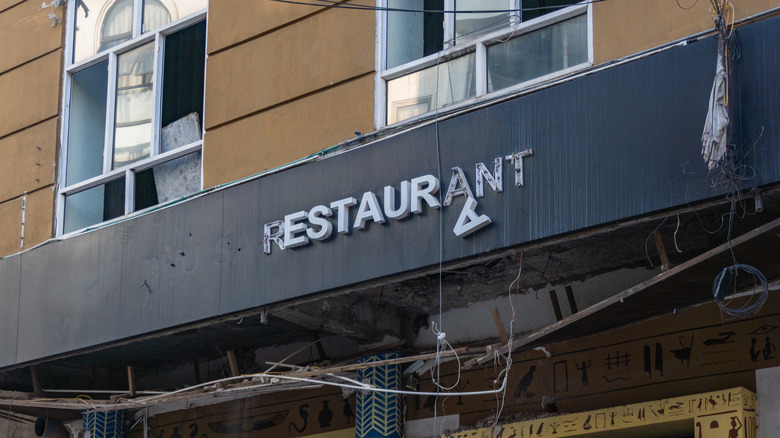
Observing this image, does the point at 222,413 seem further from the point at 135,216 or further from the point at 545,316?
the point at 545,316

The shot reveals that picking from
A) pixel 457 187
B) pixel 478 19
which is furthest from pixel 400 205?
pixel 478 19

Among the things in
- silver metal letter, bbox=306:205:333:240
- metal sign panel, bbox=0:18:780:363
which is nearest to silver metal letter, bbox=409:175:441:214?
metal sign panel, bbox=0:18:780:363

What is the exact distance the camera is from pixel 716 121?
6273 mm

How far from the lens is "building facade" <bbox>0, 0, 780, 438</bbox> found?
6.89 meters

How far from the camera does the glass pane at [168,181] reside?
399 inches

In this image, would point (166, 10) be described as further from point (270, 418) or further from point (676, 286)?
point (676, 286)

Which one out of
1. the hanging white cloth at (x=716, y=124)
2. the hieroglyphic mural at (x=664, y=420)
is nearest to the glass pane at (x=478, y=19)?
the hanging white cloth at (x=716, y=124)

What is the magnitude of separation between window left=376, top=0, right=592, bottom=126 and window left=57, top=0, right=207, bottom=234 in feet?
6.89

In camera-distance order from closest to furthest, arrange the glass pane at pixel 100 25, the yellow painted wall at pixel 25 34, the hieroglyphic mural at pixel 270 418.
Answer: the hieroglyphic mural at pixel 270 418
the glass pane at pixel 100 25
the yellow painted wall at pixel 25 34

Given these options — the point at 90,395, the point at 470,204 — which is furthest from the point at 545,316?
the point at 90,395

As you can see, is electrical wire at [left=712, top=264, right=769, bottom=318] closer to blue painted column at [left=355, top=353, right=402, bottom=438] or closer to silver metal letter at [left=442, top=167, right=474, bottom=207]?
silver metal letter at [left=442, top=167, right=474, bottom=207]

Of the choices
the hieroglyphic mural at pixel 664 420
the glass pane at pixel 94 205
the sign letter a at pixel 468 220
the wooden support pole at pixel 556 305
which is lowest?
the hieroglyphic mural at pixel 664 420

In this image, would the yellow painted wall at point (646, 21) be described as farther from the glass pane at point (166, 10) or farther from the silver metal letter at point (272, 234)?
the glass pane at point (166, 10)

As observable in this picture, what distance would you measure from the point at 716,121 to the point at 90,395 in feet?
22.6
